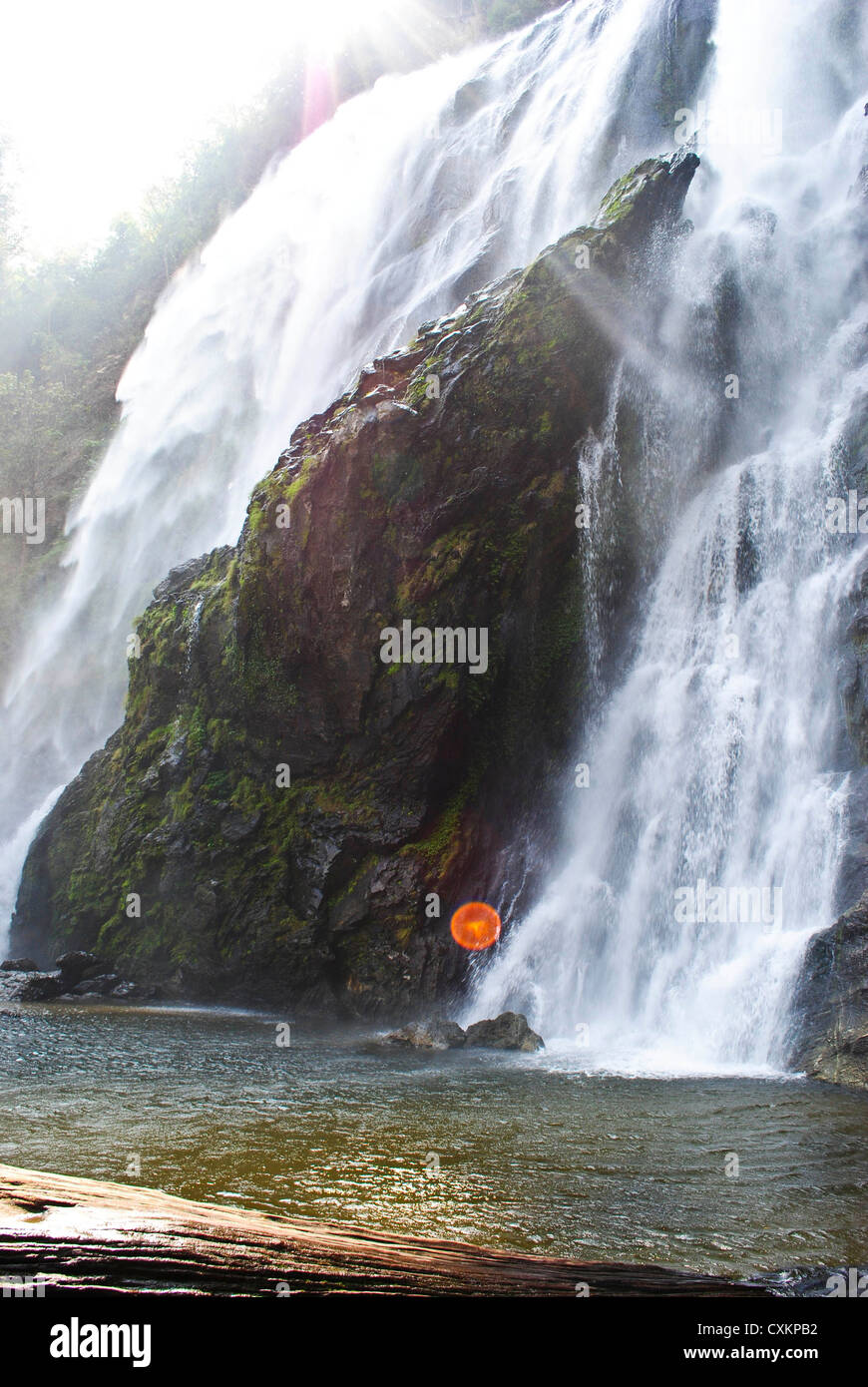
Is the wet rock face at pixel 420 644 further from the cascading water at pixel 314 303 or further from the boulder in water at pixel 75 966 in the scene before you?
the cascading water at pixel 314 303

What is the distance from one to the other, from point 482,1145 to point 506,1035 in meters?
5.68

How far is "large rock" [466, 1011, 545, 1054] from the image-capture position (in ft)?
41.5

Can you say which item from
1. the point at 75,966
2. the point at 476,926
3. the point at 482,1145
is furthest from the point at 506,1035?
the point at 75,966

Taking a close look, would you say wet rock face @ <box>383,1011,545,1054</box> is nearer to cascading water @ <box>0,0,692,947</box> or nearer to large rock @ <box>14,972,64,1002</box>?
large rock @ <box>14,972,64,1002</box>

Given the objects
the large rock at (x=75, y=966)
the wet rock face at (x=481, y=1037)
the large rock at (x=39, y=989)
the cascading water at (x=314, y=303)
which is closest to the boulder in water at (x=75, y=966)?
the large rock at (x=75, y=966)

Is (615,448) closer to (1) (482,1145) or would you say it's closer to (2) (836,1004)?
(2) (836,1004)

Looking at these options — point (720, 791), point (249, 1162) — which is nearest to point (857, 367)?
point (720, 791)

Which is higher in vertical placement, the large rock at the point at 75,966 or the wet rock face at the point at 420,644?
the wet rock face at the point at 420,644

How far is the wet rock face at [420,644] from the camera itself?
17578mm

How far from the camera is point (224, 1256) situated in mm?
2479

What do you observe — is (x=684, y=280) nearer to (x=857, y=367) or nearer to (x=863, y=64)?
(x=857, y=367)

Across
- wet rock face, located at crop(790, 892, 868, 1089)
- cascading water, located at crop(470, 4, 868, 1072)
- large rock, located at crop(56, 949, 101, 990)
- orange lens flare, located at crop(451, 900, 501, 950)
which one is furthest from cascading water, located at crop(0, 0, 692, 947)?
wet rock face, located at crop(790, 892, 868, 1089)

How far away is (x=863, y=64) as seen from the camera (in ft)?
77.4

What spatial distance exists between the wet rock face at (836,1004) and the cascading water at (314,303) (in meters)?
19.4
